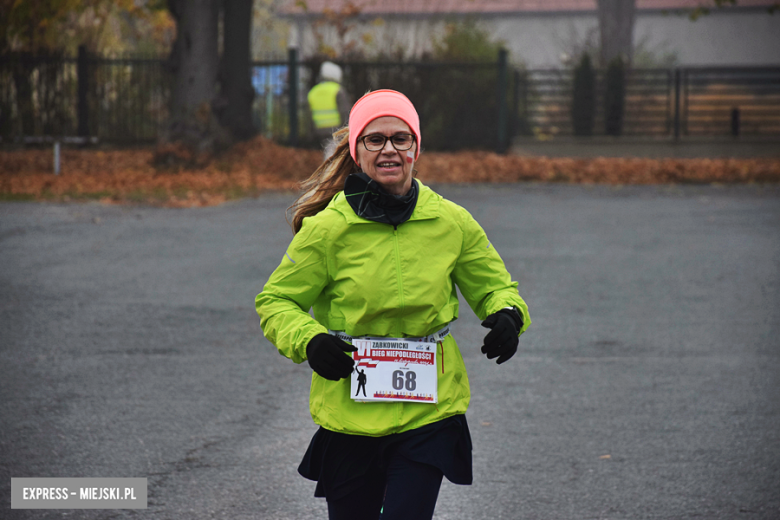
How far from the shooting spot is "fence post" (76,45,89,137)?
22.9 metres

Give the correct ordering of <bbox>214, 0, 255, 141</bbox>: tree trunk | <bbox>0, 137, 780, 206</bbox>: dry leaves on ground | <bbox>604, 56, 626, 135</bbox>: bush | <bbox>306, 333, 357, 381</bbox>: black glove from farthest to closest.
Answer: <bbox>604, 56, 626, 135</bbox>: bush, <bbox>214, 0, 255, 141</bbox>: tree trunk, <bbox>0, 137, 780, 206</bbox>: dry leaves on ground, <bbox>306, 333, 357, 381</bbox>: black glove

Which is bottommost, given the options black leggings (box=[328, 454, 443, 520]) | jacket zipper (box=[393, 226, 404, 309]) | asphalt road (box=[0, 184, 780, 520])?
asphalt road (box=[0, 184, 780, 520])

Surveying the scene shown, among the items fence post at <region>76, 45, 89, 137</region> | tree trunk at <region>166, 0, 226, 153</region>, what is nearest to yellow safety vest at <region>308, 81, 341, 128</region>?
tree trunk at <region>166, 0, 226, 153</region>

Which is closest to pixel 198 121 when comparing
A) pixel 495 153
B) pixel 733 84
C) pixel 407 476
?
pixel 495 153

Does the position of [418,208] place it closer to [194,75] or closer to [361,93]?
[194,75]

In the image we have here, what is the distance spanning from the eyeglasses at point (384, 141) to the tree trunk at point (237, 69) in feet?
60.3

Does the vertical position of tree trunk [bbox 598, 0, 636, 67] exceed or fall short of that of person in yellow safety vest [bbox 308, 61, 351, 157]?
it exceeds it

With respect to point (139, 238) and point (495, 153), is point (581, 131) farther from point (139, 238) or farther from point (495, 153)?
point (139, 238)

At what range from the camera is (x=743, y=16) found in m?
45.4

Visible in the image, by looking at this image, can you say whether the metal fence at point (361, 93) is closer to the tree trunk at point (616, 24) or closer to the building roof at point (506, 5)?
the tree trunk at point (616, 24)

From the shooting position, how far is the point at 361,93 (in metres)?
23.6

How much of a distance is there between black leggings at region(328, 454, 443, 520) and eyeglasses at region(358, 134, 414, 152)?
0.95 metres

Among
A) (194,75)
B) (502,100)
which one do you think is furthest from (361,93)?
(194,75)

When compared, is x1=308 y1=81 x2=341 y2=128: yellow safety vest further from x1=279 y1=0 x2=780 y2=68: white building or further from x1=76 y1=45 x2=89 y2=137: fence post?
x1=279 y1=0 x2=780 y2=68: white building
